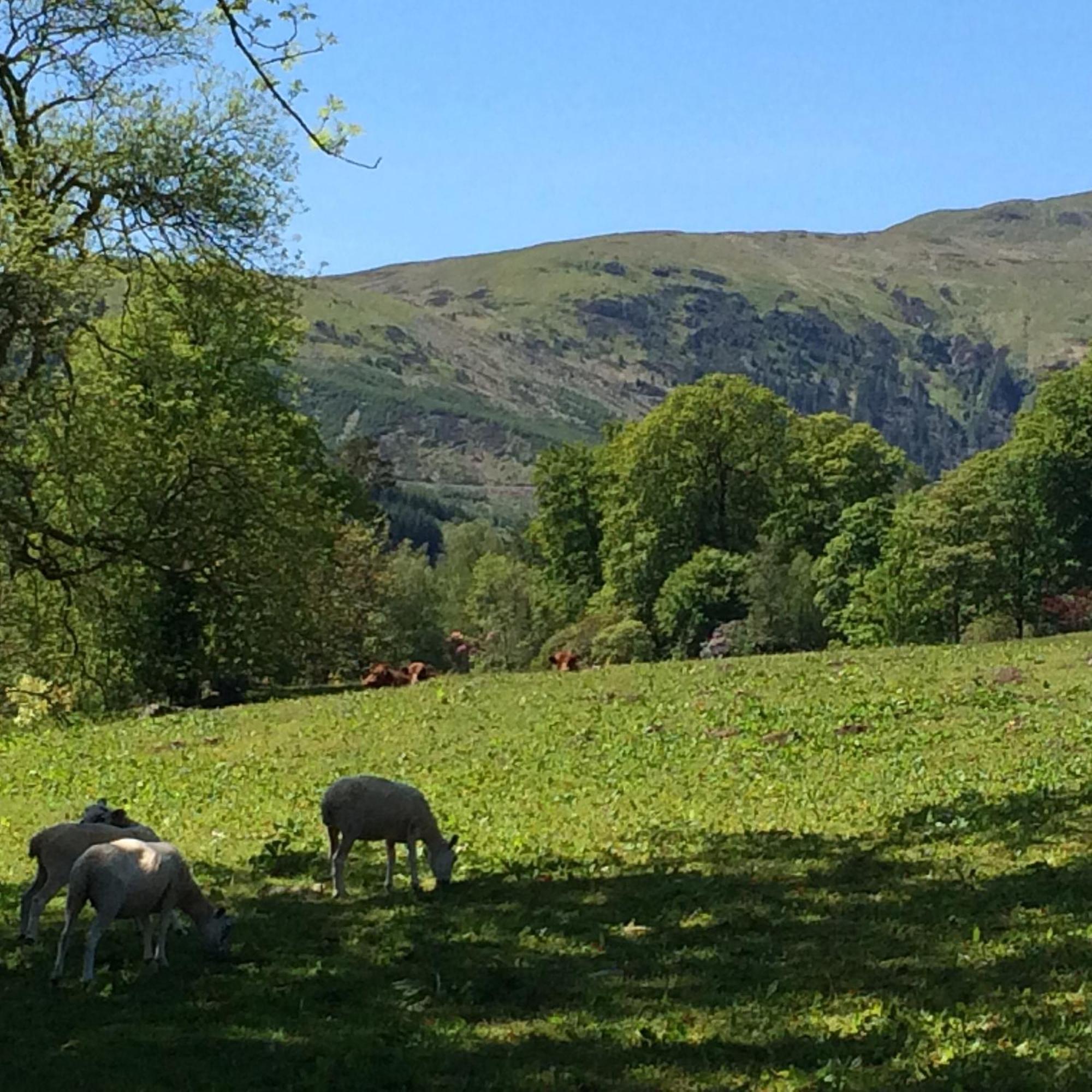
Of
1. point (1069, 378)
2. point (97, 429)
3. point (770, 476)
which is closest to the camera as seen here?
point (97, 429)

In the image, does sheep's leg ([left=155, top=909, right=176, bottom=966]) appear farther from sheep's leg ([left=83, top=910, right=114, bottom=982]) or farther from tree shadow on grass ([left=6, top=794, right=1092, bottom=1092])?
sheep's leg ([left=83, top=910, right=114, bottom=982])

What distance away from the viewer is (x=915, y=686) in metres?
33.0

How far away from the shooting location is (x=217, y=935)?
13.2m

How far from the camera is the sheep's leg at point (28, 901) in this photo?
1418cm

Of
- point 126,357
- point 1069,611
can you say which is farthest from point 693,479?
point 126,357

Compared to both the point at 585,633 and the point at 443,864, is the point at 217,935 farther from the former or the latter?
the point at 585,633

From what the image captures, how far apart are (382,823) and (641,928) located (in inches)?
164

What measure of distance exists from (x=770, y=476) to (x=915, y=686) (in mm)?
59177

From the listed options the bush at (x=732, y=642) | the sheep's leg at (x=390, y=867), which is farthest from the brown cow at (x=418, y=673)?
the bush at (x=732, y=642)

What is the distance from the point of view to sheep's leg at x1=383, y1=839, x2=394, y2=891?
53.2 feet

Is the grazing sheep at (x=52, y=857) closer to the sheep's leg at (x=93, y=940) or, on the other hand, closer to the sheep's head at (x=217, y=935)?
the sheep's head at (x=217, y=935)

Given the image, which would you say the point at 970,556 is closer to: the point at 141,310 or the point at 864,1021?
the point at 141,310

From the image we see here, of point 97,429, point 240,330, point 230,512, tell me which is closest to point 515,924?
point 230,512

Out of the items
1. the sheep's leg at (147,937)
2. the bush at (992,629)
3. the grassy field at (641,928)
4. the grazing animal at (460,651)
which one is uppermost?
the sheep's leg at (147,937)
